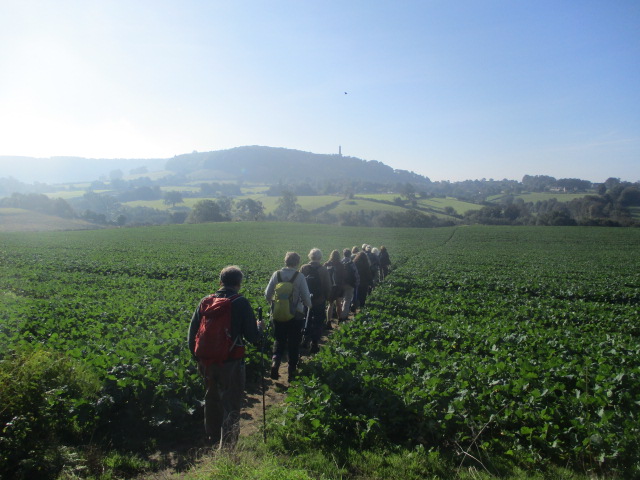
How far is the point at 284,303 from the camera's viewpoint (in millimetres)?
6105

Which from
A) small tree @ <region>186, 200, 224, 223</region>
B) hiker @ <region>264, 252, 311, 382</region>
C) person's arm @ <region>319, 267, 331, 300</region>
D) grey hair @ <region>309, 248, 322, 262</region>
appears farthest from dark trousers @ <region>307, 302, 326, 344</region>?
small tree @ <region>186, 200, 224, 223</region>

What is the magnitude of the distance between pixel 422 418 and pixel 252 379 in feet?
10.9

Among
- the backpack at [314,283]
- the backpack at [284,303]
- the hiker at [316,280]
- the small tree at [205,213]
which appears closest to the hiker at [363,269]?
the hiker at [316,280]

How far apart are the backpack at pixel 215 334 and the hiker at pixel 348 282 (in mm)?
6265

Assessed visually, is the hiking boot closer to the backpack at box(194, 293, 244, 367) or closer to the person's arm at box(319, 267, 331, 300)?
the person's arm at box(319, 267, 331, 300)

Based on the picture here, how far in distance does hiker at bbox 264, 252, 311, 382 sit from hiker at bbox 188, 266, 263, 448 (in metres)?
1.58

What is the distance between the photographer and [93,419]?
14.9ft

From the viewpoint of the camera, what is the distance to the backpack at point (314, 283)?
25.2 feet

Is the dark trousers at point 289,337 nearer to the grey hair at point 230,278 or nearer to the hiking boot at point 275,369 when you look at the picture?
the hiking boot at point 275,369

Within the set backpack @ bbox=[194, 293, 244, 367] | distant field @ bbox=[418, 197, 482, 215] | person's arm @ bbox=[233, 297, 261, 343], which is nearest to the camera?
backpack @ bbox=[194, 293, 244, 367]

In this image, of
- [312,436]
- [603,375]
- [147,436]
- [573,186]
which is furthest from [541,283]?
[573,186]

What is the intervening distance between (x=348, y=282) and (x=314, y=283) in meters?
3.05

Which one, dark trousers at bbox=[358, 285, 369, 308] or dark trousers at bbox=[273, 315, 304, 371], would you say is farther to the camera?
dark trousers at bbox=[358, 285, 369, 308]

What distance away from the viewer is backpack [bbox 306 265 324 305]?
768 cm
